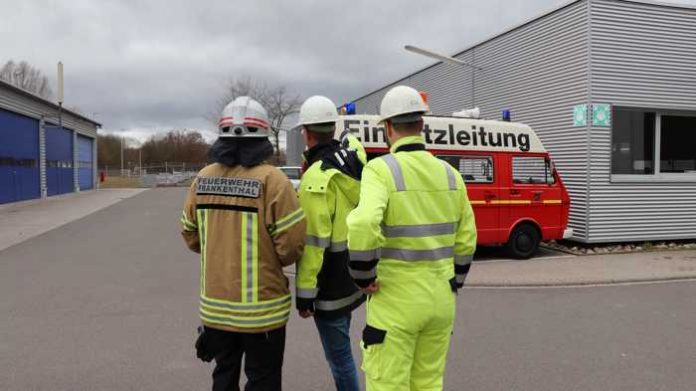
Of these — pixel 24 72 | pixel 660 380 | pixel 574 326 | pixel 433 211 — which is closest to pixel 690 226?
pixel 574 326

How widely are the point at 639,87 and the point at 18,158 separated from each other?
23.7 meters

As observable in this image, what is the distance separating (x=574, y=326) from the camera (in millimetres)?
5789

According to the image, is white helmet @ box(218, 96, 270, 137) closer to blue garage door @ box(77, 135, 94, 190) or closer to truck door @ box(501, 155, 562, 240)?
truck door @ box(501, 155, 562, 240)

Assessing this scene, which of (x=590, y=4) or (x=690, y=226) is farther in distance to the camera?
(x=690, y=226)

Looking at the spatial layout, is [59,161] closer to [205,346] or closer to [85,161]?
[85,161]

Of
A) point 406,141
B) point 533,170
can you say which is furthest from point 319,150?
point 533,170

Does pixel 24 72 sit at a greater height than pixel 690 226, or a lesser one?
greater

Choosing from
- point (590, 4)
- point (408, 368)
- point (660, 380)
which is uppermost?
point (590, 4)

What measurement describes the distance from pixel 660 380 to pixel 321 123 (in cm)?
340

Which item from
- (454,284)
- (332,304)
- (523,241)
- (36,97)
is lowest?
(523,241)

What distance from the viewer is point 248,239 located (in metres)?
2.74

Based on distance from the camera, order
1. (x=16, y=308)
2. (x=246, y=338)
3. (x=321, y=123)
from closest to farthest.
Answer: (x=246, y=338), (x=321, y=123), (x=16, y=308)

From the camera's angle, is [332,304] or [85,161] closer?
[332,304]

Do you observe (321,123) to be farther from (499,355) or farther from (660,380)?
(660,380)
